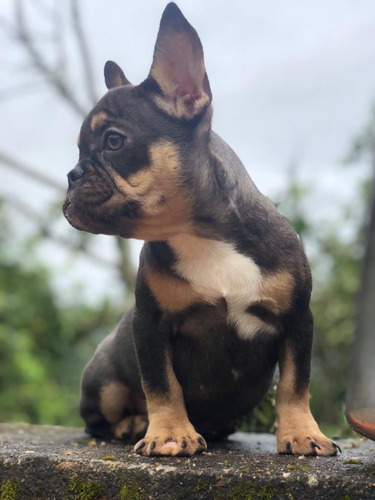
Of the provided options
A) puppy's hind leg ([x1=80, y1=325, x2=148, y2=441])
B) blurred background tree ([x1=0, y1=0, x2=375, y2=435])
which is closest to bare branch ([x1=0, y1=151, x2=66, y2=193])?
blurred background tree ([x1=0, y1=0, x2=375, y2=435])

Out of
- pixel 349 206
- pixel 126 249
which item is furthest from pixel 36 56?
pixel 349 206

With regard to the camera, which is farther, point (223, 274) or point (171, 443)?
point (223, 274)

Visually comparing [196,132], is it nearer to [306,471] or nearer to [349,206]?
[306,471]

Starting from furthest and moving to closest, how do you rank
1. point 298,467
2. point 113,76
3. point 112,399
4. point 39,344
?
point 39,344 < point 112,399 < point 113,76 < point 298,467

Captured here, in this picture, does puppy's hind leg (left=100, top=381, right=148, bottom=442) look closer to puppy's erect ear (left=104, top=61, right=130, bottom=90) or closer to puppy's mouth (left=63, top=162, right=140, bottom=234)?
puppy's mouth (left=63, top=162, right=140, bottom=234)

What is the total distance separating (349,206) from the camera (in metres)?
10.8

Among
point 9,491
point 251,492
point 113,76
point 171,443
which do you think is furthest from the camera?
point 113,76

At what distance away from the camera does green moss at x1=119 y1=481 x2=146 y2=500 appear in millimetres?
2883

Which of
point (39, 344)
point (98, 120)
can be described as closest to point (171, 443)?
point (98, 120)

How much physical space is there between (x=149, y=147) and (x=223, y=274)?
72 cm

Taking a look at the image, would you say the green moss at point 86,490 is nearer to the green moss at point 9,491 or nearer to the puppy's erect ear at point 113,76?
the green moss at point 9,491

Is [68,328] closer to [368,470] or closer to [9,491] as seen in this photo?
[9,491]

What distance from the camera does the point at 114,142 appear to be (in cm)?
338

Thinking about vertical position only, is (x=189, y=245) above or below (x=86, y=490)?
above
